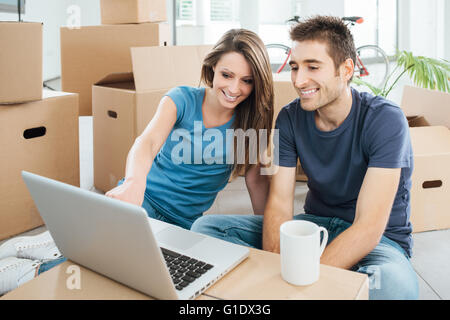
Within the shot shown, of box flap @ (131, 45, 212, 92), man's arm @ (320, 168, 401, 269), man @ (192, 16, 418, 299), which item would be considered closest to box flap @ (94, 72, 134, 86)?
box flap @ (131, 45, 212, 92)

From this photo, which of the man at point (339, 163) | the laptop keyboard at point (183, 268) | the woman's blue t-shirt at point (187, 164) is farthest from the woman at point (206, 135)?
the laptop keyboard at point (183, 268)

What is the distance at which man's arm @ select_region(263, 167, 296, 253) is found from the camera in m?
1.25

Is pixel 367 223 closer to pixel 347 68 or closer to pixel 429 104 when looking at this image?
pixel 347 68

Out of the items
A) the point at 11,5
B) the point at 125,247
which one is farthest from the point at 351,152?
the point at 11,5

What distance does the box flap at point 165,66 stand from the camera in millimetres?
2158

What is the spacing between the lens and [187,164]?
1.50m

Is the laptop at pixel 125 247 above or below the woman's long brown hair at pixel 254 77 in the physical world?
below

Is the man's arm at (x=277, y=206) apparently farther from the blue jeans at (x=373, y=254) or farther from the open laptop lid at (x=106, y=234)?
the open laptop lid at (x=106, y=234)

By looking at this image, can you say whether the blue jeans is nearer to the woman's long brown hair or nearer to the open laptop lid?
the woman's long brown hair

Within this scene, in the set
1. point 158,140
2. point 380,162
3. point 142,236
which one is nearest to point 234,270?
point 142,236

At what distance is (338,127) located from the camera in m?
1.29

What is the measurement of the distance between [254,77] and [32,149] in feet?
3.56
